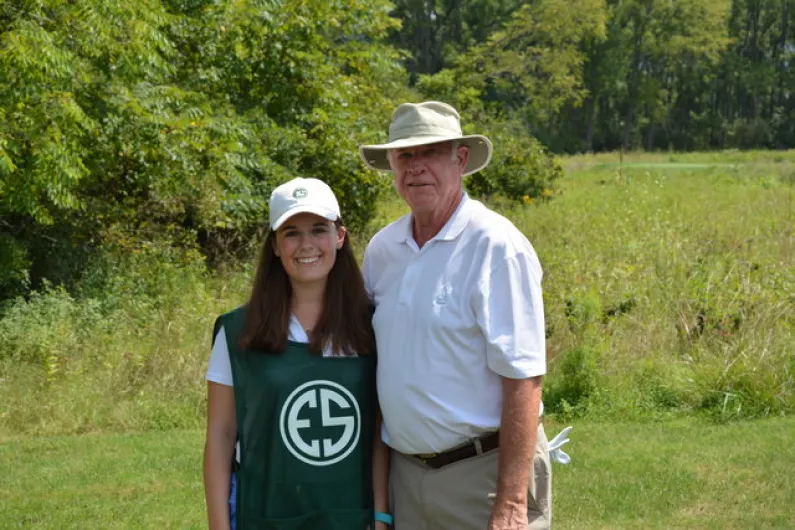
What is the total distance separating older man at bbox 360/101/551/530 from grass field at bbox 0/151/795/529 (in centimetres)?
315

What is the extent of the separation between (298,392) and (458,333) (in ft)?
1.62

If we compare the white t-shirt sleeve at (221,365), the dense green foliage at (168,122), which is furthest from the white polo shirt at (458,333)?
the dense green foliage at (168,122)

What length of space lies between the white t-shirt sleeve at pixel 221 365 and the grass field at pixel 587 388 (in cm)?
346

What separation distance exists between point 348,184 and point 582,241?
11.5 ft

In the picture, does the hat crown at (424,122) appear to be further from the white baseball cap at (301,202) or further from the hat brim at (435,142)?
the white baseball cap at (301,202)

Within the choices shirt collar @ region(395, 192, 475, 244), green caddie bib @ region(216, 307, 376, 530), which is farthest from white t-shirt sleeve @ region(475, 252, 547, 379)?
green caddie bib @ region(216, 307, 376, 530)

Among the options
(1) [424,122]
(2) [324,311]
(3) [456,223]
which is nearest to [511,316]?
(3) [456,223]

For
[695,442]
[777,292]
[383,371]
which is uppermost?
[383,371]

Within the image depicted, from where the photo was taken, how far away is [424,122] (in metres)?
3.44

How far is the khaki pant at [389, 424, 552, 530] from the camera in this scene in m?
3.36

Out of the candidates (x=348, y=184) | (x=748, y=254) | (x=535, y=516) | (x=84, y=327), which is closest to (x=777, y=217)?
(x=748, y=254)

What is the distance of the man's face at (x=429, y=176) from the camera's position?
3441 mm

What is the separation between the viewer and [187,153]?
12.5 metres

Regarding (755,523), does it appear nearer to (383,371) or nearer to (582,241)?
(383,371)
